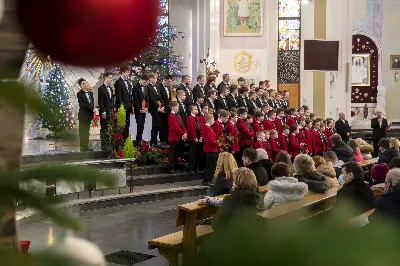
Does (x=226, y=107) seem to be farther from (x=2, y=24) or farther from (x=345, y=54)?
(x=2, y=24)

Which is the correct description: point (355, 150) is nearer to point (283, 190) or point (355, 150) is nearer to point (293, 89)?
point (283, 190)

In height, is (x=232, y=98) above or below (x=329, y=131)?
above

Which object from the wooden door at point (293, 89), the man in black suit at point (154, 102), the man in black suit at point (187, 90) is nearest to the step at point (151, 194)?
the man in black suit at point (154, 102)

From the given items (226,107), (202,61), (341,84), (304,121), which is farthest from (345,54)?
(226,107)

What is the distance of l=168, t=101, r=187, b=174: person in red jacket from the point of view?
10.9 metres

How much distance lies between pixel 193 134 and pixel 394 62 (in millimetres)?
18584

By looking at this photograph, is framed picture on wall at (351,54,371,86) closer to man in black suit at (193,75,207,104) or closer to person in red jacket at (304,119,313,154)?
person in red jacket at (304,119,313,154)

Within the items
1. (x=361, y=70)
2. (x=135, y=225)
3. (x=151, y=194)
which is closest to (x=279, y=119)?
(x=151, y=194)

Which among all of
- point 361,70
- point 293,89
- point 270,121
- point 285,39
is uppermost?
point 285,39

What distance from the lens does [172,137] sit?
1103 cm

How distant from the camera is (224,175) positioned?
722cm

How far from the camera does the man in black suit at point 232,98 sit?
41.4 feet

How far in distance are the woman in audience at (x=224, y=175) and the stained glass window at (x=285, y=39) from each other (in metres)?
18.4

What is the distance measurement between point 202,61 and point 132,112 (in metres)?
5.58
